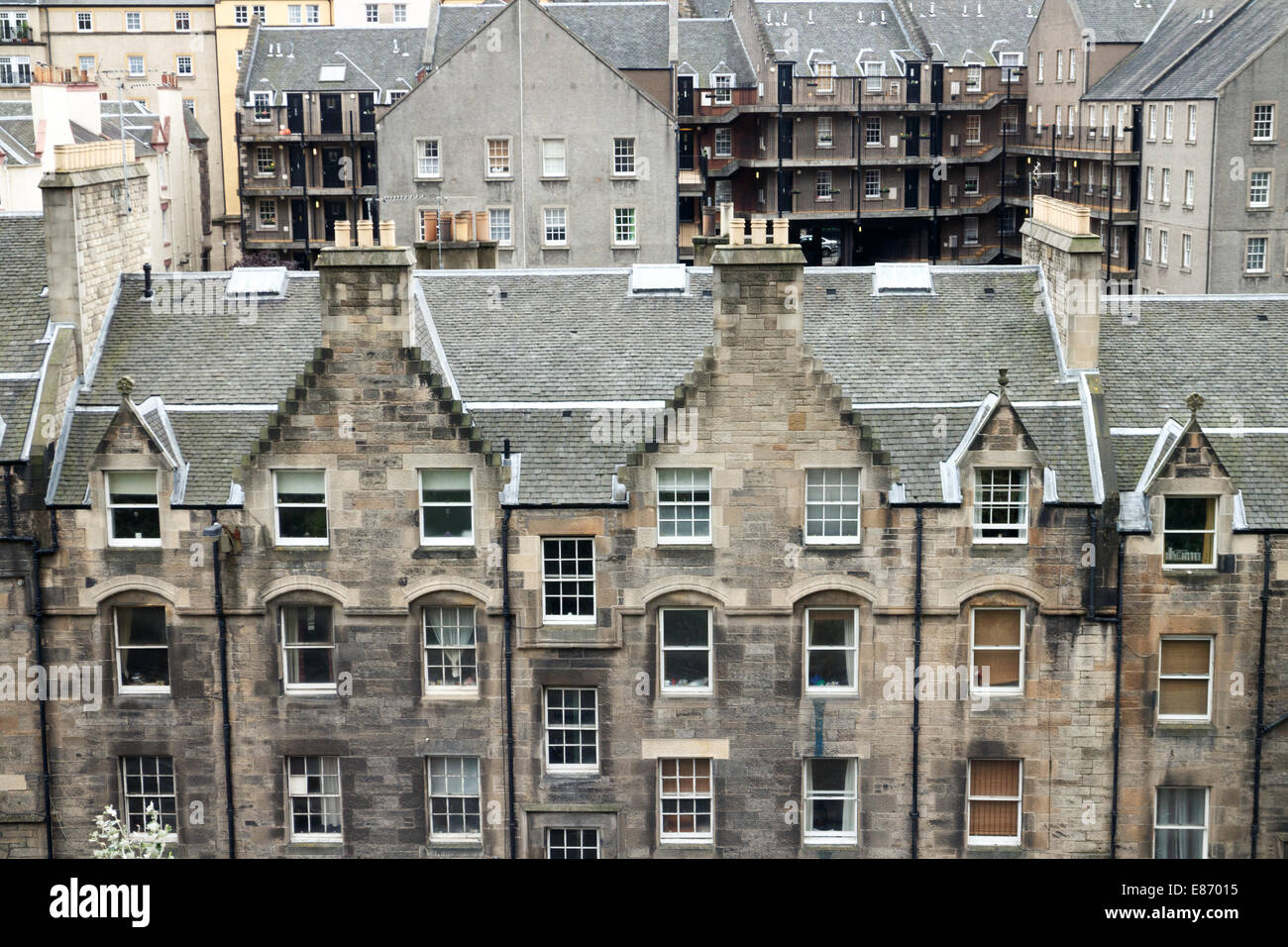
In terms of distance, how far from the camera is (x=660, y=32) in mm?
85062

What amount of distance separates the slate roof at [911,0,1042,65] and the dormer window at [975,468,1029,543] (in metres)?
74.7

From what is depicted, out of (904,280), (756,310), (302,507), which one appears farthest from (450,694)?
(904,280)

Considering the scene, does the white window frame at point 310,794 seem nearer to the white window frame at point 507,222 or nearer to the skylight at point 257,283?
the skylight at point 257,283

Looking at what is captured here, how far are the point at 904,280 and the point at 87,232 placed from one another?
58.8 ft

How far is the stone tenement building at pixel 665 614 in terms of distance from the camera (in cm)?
2886

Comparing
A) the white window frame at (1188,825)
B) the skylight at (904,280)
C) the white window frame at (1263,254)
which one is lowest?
the white window frame at (1188,825)

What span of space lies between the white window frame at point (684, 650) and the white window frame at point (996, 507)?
17.9 feet

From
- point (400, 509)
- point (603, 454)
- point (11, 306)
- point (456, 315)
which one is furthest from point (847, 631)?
point (11, 306)

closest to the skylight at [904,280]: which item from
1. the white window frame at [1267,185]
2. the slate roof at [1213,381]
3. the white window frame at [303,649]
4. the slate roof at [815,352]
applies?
the slate roof at [815,352]

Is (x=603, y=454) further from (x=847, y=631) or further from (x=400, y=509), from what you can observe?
(x=847, y=631)

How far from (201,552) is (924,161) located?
78.3 metres

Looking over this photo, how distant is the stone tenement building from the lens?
28.9 meters

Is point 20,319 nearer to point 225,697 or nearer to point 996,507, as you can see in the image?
point 225,697

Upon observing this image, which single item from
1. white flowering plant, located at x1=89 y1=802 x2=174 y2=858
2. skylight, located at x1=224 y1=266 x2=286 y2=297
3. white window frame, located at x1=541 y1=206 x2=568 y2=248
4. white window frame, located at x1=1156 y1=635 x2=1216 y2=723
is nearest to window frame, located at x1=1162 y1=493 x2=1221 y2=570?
white window frame, located at x1=1156 y1=635 x2=1216 y2=723
